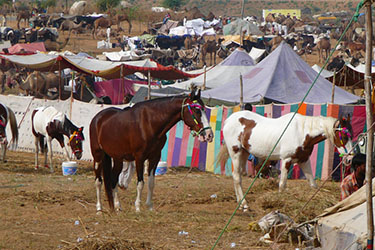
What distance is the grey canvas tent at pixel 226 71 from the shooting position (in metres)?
24.8

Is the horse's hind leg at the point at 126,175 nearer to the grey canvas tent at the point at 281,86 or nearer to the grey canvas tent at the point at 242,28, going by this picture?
the grey canvas tent at the point at 281,86

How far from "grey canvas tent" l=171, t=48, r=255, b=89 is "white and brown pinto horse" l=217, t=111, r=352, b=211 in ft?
39.6

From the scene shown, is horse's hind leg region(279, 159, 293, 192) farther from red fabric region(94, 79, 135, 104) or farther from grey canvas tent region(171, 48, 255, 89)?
red fabric region(94, 79, 135, 104)

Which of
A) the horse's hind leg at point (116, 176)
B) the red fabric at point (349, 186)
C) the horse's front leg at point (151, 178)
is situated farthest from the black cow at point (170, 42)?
the red fabric at point (349, 186)

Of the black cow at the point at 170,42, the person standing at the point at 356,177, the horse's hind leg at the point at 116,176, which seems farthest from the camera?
the black cow at the point at 170,42

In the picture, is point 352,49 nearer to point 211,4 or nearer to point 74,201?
point 74,201

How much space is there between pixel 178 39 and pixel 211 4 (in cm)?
6295

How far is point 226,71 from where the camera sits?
1008 inches

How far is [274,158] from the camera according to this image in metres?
12.0

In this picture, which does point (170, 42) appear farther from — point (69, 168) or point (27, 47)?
point (69, 168)

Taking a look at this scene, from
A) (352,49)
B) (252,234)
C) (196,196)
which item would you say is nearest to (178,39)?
(352,49)

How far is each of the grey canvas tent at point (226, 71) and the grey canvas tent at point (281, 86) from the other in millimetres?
3882

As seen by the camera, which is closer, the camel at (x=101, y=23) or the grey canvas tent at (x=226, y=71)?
the grey canvas tent at (x=226, y=71)

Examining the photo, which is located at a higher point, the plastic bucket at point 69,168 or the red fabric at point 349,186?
the red fabric at point 349,186
